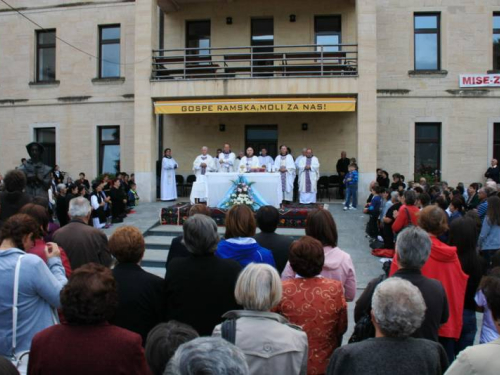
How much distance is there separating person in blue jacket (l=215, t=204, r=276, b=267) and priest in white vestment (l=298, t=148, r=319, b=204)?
39.1ft

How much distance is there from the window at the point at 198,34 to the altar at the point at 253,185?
8.69 metres

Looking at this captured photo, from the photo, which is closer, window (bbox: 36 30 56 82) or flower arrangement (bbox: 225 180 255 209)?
flower arrangement (bbox: 225 180 255 209)

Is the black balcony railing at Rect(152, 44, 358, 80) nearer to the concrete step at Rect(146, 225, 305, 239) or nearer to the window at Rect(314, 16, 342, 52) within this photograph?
the window at Rect(314, 16, 342, 52)

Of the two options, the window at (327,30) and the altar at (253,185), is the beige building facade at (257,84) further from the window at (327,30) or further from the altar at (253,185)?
the altar at (253,185)

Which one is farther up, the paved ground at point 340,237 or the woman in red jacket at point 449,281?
the woman in red jacket at point 449,281

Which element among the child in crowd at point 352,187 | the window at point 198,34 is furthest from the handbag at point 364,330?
the window at point 198,34

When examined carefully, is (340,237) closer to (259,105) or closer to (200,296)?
(259,105)

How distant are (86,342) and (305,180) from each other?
46.5 ft

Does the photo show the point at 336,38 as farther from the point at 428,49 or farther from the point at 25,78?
the point at 25,78

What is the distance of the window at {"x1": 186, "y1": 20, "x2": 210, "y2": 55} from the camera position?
799 inches

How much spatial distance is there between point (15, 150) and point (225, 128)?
9088mm

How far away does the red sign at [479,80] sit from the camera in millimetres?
18234

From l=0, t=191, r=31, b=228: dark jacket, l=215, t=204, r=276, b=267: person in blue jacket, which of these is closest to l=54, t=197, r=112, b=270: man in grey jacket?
l=215, t=204, r=276, b=267: person in blue jacket

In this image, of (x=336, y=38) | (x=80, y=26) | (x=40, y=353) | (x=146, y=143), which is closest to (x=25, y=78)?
(x=80, y=26)
